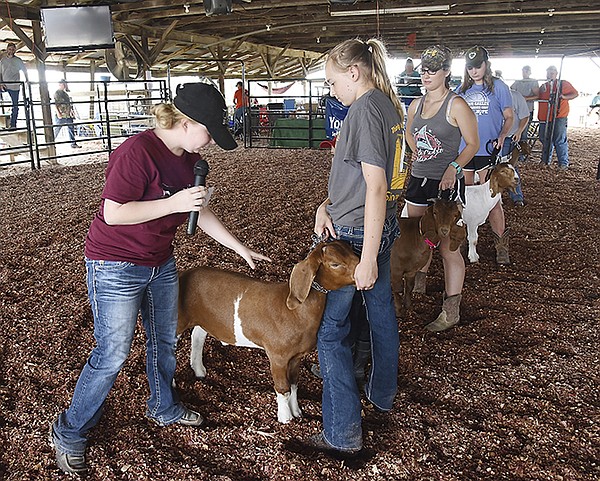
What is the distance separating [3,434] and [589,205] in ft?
23.1

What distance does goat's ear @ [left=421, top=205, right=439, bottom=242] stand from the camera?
346 cm

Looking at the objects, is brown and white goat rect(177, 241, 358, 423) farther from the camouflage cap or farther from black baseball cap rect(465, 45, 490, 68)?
black baseball cap rect(465, 45, 490, 68)

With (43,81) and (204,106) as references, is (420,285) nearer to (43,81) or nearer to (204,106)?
(204,106)

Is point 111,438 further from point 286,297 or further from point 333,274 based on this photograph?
point 333,274

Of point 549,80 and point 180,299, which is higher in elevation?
point 549,80

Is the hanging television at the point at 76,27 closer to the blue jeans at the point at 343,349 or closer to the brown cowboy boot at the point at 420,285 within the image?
the brown cowboy boot at the point at 420,285

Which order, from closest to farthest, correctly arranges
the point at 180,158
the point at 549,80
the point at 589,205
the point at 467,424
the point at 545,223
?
the point at 180,158 → the point at 467,424 → the point at 545,223 → the point at 589,205 → the point at 549,80

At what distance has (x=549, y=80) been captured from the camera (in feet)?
36.8

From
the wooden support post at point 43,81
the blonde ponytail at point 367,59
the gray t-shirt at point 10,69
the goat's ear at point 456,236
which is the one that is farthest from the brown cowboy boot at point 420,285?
the gray t-shirt at point 10,69

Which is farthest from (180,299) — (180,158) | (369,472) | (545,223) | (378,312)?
(545,223)

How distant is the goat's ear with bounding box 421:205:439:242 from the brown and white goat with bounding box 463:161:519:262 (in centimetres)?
123

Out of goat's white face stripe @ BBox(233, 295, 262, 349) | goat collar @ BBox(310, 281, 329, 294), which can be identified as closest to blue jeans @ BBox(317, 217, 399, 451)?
goat collar @ BBox(310, 281, 329, 294)

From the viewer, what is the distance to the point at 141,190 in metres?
2.04

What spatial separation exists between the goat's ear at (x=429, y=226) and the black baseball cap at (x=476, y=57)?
56.8 inches
